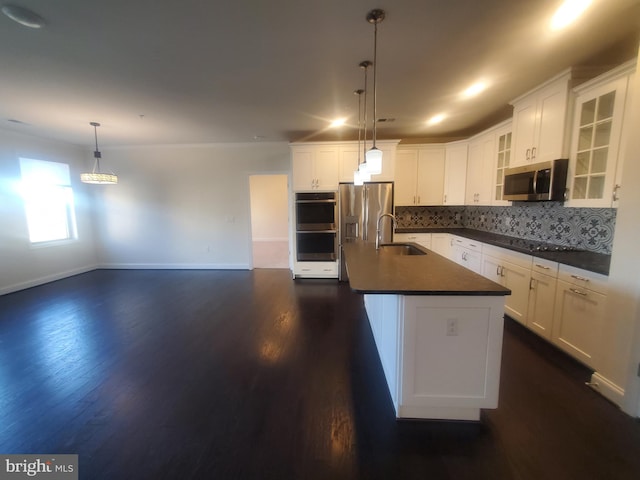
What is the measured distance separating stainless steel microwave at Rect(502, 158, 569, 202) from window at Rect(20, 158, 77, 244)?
23.9ft

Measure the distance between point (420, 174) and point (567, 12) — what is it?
10.3 ft

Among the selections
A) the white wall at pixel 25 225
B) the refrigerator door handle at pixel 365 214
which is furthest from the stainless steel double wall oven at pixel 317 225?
the white wall at pixel 25 225

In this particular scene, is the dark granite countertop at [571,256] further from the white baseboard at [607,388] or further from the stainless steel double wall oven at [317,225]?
the stainless steel double wall oven at [317,225]

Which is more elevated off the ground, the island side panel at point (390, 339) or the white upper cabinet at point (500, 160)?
the white upper cabinet at point (500, 160)

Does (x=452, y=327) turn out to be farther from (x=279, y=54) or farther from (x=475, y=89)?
(x=475, y=89)

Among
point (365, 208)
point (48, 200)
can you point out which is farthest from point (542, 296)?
point (48, 200)

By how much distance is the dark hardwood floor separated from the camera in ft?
4.78

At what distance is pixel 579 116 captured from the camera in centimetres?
243

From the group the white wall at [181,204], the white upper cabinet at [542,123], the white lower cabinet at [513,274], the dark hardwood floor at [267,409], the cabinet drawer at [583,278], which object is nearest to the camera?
the dark hardwood floor at [267,409]

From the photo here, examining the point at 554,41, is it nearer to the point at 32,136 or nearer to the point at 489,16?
the point at 489,16

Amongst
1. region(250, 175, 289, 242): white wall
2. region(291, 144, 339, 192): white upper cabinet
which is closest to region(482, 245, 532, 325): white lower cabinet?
region(291, 144, 339, 192): white upper cabinet

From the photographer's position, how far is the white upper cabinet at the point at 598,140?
2086mm

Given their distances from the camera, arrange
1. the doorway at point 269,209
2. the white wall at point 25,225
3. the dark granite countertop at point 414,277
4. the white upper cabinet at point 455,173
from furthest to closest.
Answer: the doorway at point 269,209 < the white upper cabinet at point 455,173 < the white wall at point 25,225 < the dark granite countertop at point 414,277

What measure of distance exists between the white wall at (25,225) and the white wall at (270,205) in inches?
183
